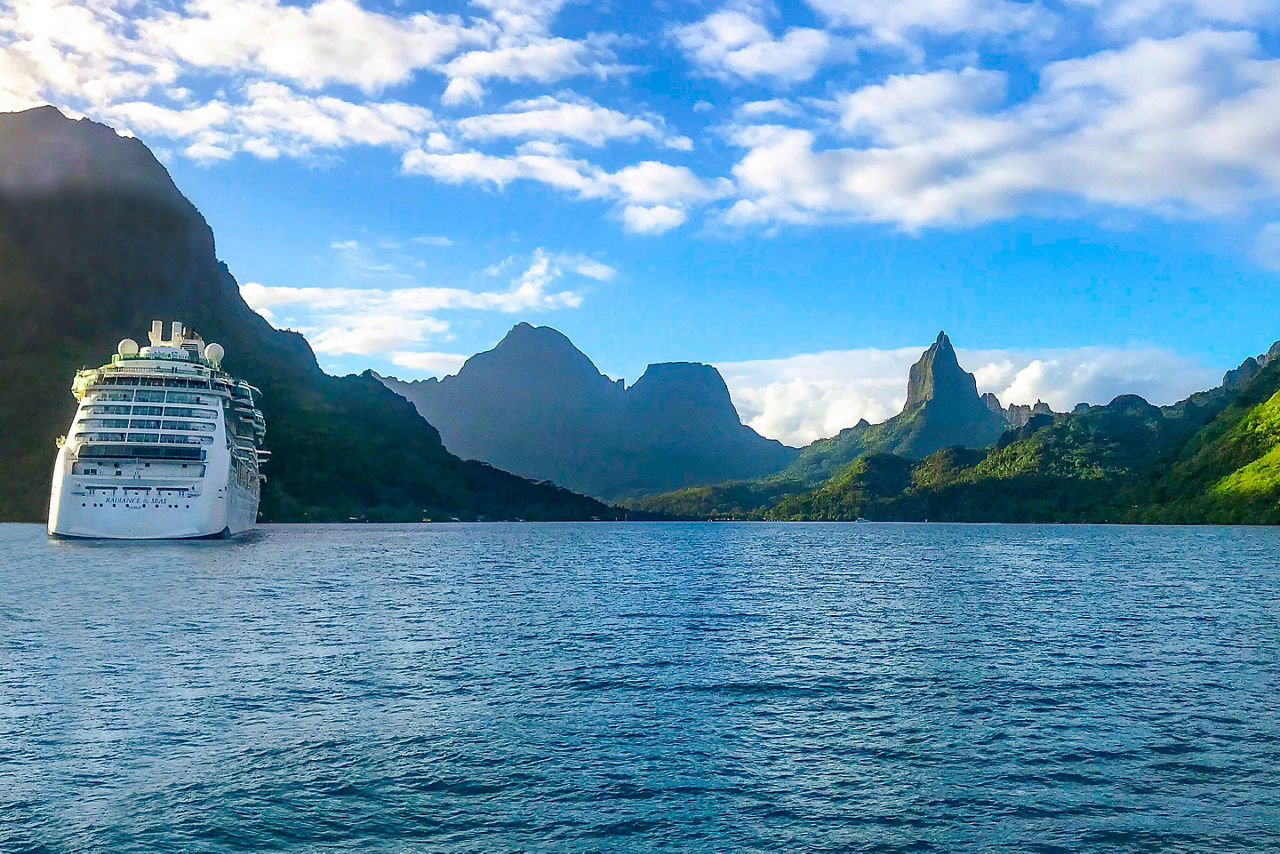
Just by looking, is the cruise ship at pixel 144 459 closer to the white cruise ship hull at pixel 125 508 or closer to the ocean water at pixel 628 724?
the white cruise ship hull at pixel 125 508

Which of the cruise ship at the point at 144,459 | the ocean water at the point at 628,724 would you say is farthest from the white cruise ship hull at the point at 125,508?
the ocean water at the point at 628,724

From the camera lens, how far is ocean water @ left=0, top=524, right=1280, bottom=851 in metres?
27.0

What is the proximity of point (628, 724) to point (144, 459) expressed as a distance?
12767cm

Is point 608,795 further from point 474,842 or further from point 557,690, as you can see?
point 557,690

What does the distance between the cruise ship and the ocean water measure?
184ft

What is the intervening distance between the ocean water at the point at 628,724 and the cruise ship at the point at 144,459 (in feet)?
184

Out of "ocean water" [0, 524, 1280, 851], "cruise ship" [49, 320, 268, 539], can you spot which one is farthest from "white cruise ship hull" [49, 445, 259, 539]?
"ocean water" [0, 524, 1280, 851]

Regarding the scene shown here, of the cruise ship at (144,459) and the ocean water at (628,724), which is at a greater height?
the cruise ship at (144,459)

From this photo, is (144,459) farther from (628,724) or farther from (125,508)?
(628,724)

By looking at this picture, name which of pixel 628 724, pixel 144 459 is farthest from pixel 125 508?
pixel 628 724

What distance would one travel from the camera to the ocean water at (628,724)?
27.0 metres

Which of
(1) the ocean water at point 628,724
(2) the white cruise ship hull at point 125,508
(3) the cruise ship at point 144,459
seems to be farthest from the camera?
(3) the cruise ship at point 144,459

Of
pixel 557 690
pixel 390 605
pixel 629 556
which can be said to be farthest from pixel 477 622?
pixel 629 556

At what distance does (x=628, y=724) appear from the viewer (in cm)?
3897
